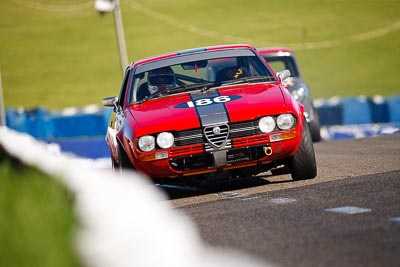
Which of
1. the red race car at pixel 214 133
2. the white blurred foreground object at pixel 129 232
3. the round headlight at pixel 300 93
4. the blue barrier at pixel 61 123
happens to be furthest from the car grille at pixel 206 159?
the blue barrier at pixel 61 123

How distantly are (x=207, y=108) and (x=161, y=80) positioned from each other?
1.35m

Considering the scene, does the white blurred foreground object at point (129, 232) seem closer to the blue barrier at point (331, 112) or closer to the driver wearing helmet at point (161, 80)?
the driver wearing helmet at point (161, 80)

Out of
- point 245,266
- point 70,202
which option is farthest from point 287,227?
point 245,266

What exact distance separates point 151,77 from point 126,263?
6945 millimetres

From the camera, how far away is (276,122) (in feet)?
30.4

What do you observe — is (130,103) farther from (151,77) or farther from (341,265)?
(341,265)

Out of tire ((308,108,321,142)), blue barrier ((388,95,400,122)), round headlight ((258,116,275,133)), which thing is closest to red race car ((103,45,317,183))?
round headlight ((258,116,275,133))

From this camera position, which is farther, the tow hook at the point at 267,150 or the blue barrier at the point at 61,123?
the blue barrier at the point at 61,123

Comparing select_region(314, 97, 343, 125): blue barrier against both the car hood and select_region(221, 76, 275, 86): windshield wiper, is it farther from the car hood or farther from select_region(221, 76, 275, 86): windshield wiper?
the car hood

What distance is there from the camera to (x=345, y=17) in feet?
199

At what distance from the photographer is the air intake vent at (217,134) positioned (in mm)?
9047

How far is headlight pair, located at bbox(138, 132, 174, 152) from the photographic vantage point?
9.09 metres

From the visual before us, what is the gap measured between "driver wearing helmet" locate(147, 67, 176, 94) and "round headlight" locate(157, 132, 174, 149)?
1281 mm

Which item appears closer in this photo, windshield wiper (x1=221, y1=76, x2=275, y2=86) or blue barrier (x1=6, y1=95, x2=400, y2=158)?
windshield wiper (x1=221, y1=76, x2=275, y2=86)
